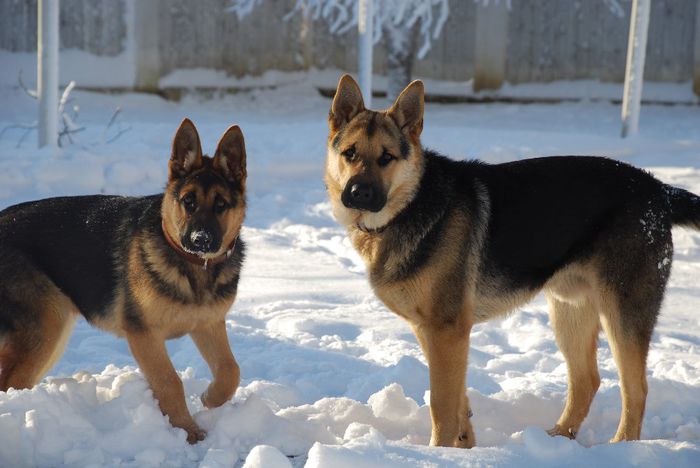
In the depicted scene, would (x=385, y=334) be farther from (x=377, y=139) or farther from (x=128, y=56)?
(x=128, y=56)

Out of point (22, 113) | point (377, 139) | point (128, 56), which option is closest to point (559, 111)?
point (128, 56)

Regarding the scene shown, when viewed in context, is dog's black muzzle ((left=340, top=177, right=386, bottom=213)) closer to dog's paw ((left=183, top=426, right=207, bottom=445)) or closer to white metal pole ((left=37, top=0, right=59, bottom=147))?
dog's paw ((left=183, top=426, right=207, bottom=445))

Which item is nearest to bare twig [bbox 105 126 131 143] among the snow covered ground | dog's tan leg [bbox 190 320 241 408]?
the snow covered ground

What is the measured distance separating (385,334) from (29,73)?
12.3m

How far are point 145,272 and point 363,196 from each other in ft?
3.87

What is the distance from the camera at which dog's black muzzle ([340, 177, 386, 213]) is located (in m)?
4.52

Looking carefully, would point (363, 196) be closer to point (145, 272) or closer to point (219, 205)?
point (219, 205)

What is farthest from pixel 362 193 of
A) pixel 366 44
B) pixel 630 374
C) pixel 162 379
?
pixel 366 44

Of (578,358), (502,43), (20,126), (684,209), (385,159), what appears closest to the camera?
(385,159)

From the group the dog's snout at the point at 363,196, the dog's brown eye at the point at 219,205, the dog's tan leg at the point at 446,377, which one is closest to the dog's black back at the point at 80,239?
the dog's brown eye at the point at 219,205

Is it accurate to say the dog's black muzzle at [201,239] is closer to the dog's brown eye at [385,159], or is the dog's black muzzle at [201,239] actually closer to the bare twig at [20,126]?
the dog's brown eye at [385,159]

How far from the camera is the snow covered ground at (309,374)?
3.94 meters

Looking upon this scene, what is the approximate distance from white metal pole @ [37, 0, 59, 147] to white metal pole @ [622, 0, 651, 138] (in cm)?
834

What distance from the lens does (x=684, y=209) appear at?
16.2ft
